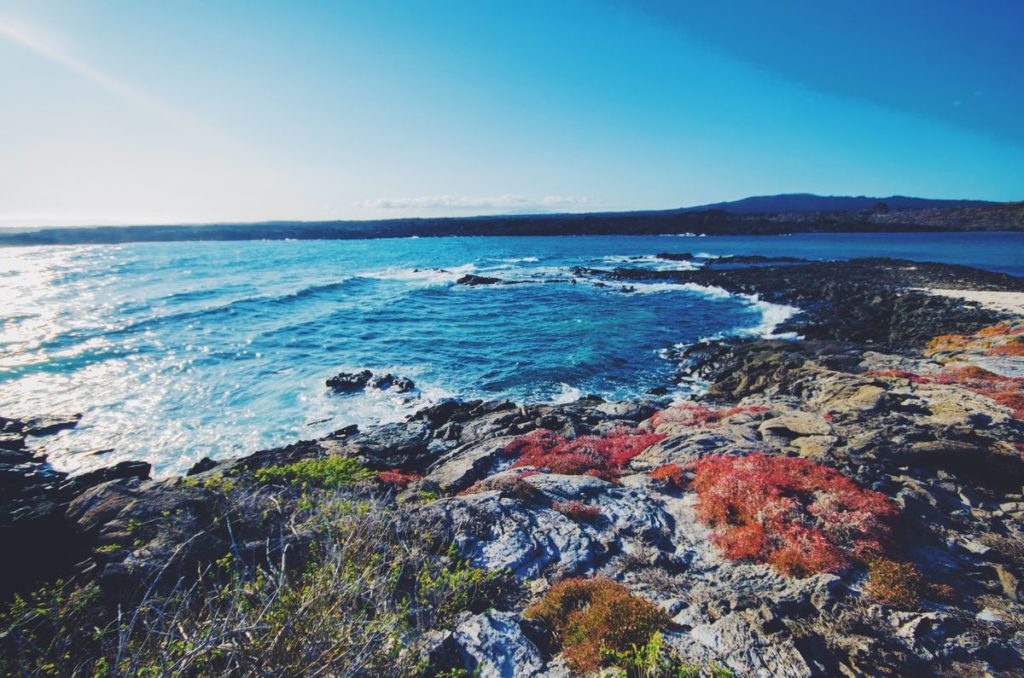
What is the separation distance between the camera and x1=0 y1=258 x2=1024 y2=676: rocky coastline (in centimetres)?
488

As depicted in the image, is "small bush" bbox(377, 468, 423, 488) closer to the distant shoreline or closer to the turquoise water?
the turquoise water

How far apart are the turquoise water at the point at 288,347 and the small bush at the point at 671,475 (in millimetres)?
10013

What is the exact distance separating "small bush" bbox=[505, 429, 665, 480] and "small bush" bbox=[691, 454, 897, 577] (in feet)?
8.48

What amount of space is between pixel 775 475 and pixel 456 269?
63.3 metres

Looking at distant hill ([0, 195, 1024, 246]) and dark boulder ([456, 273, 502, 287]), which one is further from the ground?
distant hill ([0, 195, 1024, 246])

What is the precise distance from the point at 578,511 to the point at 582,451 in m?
3.92

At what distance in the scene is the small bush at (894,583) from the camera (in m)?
5.74

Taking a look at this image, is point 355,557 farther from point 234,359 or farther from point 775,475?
point 234,359

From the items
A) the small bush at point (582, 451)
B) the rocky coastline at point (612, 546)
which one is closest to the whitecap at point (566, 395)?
the small bush at point (582, 451)

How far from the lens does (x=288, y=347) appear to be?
90.3 feet

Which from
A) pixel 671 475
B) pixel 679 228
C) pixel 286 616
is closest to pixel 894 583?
pixel 671 475

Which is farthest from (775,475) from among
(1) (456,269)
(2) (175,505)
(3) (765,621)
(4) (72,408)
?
(1) (456,269)

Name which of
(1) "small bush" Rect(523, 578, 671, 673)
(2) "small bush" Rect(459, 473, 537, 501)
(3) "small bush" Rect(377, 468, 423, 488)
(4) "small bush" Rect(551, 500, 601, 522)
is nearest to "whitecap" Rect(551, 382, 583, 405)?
(3) "small bush" Rect(377, 468, 423, 488)

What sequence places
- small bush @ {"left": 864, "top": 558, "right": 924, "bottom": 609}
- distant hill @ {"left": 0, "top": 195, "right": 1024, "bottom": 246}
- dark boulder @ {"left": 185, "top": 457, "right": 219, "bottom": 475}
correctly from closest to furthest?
small bush @ {"left": 864, "top": 558, "right": 924, "bottom": 609}, dark boulder @ {"left": 185, "top": 457, "right": 219, "bottom": 475}, distant hill @ {"left": 0, "top": 195, "right": 1024, "bottom": 246}
